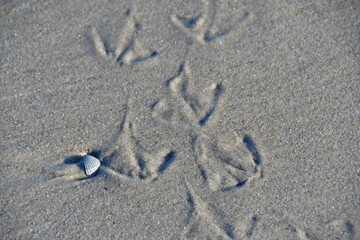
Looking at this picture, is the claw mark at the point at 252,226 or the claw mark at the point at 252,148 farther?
the claw mark at the point at 252,148

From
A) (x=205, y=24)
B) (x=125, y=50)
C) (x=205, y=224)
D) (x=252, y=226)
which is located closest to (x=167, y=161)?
(x=205, y=224)

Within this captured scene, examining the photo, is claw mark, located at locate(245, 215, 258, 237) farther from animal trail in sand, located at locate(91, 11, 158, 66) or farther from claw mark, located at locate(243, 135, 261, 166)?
animal trail in sand, located at locate(91, 11, 158, 66)

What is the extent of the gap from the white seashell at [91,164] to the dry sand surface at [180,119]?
0.10ft

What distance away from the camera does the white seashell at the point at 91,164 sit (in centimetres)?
218

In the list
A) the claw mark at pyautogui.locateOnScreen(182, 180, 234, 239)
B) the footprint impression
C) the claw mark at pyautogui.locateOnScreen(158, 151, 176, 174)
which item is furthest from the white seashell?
the claw mark at pyautogui.locateOnScreen(182, 180, 234, 239)

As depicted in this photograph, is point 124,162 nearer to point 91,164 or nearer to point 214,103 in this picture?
point 91,164

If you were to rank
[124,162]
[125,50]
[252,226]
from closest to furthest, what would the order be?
[252,226] → [124,162] → [125,50]

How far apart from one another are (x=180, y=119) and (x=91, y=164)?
1.63 feet

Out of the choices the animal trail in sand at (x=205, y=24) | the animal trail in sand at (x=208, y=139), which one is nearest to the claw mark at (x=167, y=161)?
the animal trail in sand at (x=208, y=139)

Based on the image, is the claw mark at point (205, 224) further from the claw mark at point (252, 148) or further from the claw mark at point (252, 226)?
the claw mark at point (252, 148)

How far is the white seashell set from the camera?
7.14 feet

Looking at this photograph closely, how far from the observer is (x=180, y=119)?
90.5 inches

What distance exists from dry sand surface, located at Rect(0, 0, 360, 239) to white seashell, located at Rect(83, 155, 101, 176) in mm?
30

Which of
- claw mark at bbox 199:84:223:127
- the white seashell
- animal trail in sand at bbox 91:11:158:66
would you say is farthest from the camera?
animal trail in sand at bbox 91:11:158:66
